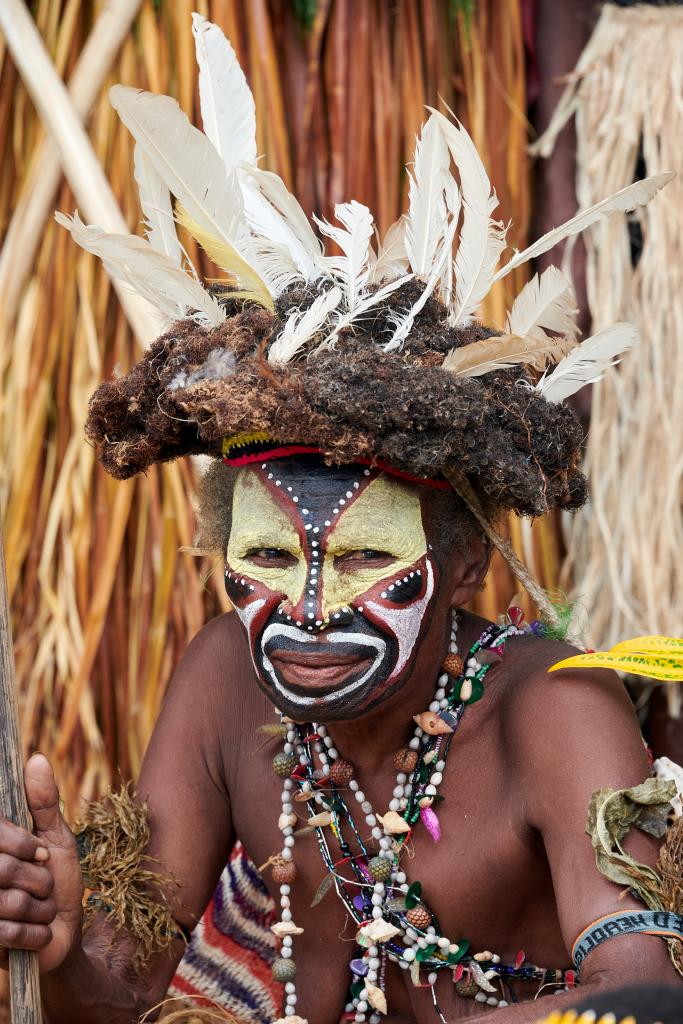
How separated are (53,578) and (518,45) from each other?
195 centimetres

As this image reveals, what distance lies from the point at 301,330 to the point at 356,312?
111mm

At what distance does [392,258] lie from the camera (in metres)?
2.41

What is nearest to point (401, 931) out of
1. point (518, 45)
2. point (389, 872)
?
Result: point (389, 872)

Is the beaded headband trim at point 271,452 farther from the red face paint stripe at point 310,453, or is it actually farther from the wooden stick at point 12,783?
the wooden stick at point 12,783

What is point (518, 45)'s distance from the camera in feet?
11.4

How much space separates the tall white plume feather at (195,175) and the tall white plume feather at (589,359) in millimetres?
563

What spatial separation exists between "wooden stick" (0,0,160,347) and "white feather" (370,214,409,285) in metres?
1.04

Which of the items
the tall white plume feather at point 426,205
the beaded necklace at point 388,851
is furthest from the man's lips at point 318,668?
the tall white plume feather at point 426,205

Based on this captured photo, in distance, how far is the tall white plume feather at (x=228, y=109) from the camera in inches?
91.9

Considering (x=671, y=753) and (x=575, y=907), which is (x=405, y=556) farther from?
(x=671, y=753)

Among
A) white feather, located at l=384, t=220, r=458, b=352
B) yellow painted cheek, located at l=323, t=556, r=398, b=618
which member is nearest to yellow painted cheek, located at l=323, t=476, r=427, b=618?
yellow painted cheek, located at l=323, t=556, r=398, b=618

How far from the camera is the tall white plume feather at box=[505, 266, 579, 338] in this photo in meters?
2.36

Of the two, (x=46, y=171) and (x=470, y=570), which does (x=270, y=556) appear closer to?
(x=470, y=570)

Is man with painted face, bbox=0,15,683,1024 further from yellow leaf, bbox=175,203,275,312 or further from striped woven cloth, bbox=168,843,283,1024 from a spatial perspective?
striped woven cloth, bbox=168,843,283,1024
